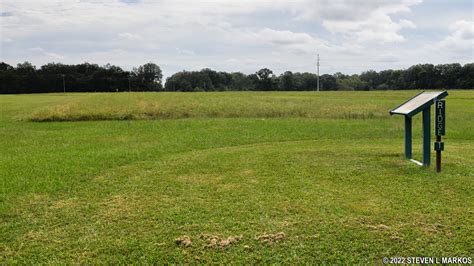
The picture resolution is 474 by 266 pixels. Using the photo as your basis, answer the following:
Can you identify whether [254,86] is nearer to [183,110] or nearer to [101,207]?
[183,110]

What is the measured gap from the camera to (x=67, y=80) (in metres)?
109

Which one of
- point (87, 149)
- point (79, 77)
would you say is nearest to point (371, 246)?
point (87, 149)

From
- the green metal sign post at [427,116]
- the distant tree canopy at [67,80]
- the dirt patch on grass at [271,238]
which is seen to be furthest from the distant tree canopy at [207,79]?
the dirt patch on grass at [271,238]

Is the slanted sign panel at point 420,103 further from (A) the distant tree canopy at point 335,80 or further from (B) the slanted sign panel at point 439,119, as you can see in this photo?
(A) the distant tree canopy at point 335,80

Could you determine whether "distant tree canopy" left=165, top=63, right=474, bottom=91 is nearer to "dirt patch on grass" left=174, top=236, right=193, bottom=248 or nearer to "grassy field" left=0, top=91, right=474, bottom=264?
"grassy field" left=0, top=91, right=474, bottom=264

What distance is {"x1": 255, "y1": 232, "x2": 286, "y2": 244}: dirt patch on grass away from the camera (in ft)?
16.3

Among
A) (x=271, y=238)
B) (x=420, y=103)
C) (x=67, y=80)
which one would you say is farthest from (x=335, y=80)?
(x=271, y=238)

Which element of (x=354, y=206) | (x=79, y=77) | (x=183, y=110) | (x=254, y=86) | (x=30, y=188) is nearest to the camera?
(x=354, y=206)

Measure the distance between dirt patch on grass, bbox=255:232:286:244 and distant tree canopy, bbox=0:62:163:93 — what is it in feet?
356

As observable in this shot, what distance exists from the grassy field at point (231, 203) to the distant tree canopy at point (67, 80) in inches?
3924

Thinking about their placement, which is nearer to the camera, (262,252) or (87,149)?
(262,252)

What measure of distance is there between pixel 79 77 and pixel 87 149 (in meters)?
105

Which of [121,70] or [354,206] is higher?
[121,70]

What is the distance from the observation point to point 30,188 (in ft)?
25.1
